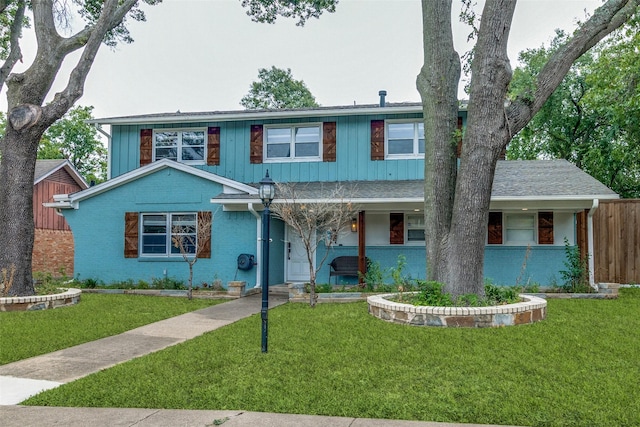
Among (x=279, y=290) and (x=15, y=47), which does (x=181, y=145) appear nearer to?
(x=15, y=47)

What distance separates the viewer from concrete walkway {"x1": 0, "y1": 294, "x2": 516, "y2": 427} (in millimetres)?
3623

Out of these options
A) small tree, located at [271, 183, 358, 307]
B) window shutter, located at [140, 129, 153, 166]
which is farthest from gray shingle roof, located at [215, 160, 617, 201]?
window shutter, located at [140, 129, 153, 166]

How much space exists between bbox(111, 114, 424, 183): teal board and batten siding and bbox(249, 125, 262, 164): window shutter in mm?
129

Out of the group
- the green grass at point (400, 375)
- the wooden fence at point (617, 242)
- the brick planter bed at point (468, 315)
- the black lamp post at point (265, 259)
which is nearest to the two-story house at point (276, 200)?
the wooden fence at point (617, 242)

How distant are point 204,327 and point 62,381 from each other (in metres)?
2.84

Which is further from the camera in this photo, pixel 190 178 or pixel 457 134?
pixel 190 178

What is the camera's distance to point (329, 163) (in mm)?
13320

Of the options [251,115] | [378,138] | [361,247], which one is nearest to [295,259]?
[361,247]

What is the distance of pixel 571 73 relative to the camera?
1988cm

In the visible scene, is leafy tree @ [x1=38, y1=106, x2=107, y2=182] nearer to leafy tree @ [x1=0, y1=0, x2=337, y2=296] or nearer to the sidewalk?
leafy tree @ [x1=0, y1=0, x2=337, y2=296]

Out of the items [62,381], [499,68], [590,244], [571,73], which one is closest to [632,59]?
[590,244]

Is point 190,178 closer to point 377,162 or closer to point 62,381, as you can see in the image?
point 377,162

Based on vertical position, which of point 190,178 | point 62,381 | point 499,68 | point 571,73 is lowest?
point 62,381

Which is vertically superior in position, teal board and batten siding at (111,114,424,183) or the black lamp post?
teal board and batten siding at (111,114,424,183)
